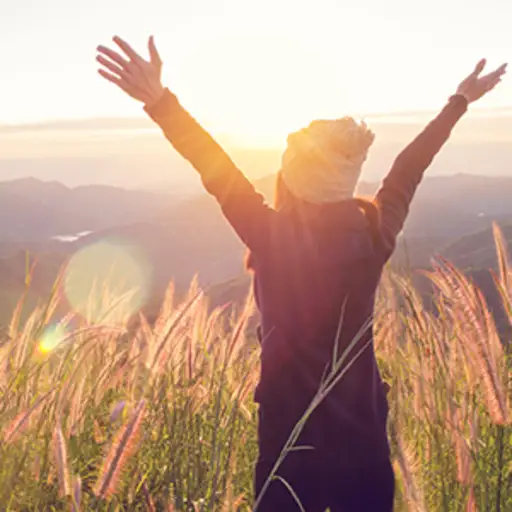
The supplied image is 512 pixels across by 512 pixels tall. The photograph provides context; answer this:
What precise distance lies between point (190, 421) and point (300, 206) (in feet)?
2.75

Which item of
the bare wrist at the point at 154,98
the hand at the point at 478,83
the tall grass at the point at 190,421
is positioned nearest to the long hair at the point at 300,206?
the tall grass at the point at 190,421

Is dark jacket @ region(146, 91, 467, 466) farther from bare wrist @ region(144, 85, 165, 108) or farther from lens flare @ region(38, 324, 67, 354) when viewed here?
lens flare @ region(38, 324, 67, 354)

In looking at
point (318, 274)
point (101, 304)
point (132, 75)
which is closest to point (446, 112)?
point (318, 274)

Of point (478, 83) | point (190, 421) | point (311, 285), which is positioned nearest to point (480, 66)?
point (478, 83)

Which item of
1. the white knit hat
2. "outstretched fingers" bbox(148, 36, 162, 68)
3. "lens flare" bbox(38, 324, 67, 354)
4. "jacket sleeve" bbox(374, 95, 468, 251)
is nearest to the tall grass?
"lens flare" bbox(38, 324, 67, 354)

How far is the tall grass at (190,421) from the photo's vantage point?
1654mm

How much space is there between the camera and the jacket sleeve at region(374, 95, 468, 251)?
2064 mm

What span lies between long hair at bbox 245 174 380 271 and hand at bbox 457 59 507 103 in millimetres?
863

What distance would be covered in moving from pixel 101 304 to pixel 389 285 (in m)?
1.38

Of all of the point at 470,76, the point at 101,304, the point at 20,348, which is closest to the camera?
the point at 20,348

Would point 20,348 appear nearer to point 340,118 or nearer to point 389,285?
point 340,118

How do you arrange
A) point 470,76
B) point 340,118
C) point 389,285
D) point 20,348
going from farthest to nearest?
point 389,285, point 470,76, point 20,348, point 340,118

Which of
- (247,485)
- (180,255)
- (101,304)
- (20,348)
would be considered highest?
(20,348)

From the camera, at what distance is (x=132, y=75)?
1903mm
